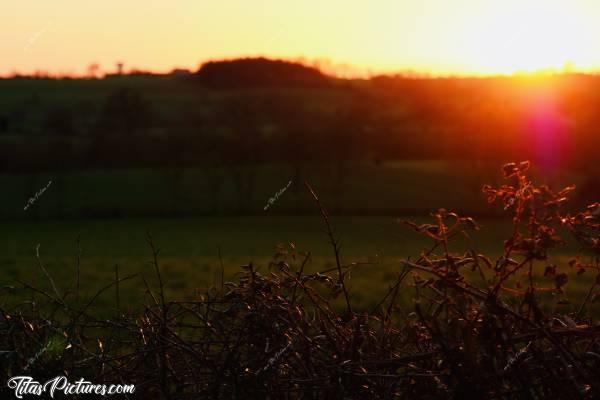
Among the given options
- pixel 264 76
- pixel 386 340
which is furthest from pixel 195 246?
pixel 264 76

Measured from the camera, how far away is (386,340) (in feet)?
8.09

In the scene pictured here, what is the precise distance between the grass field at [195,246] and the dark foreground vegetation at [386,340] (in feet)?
41.2

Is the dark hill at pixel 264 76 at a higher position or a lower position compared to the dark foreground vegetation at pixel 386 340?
lower

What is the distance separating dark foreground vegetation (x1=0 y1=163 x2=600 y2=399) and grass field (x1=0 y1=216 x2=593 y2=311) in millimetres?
12553

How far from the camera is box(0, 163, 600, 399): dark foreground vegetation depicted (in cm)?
201
